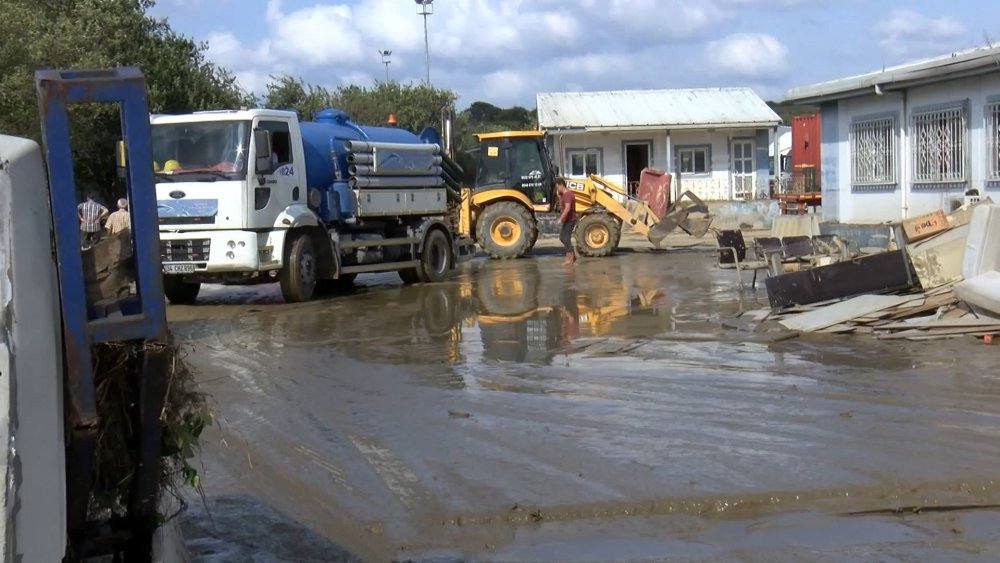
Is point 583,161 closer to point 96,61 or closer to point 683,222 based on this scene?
point 683,222

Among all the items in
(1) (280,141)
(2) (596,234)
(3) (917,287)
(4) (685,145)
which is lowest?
(3) (917,287)

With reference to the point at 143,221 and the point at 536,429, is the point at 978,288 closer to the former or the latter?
the point at 536,429

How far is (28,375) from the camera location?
2.71 metres

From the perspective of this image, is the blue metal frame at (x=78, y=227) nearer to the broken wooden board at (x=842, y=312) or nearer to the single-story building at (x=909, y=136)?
the broken wooden board at (x=842, y=312)

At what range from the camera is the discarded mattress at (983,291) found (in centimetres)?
1018

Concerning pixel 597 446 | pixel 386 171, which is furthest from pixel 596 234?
pixel 597 446

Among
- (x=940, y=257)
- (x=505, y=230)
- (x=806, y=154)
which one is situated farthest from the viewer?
(x=806, y=154)

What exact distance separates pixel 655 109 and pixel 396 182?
2290 cm

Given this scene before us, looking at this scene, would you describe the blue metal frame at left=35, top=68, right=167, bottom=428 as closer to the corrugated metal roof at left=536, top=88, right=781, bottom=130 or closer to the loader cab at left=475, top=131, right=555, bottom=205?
the loader cab at left=475, top=131, right=555, bottom=205

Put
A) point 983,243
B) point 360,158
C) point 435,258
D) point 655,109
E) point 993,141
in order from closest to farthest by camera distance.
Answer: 1. point 983,243
2. point 993,141
3. point 360,158
4. point 435,258
5. point 655,109

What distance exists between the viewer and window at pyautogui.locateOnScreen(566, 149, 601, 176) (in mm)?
39906

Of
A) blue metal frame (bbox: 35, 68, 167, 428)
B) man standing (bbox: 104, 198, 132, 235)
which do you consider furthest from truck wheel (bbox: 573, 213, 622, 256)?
blue metal frame (bbox: 35, 68, 167, 428)

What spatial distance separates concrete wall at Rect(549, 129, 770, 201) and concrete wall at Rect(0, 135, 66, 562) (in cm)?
3700

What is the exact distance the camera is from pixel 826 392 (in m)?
8.48
